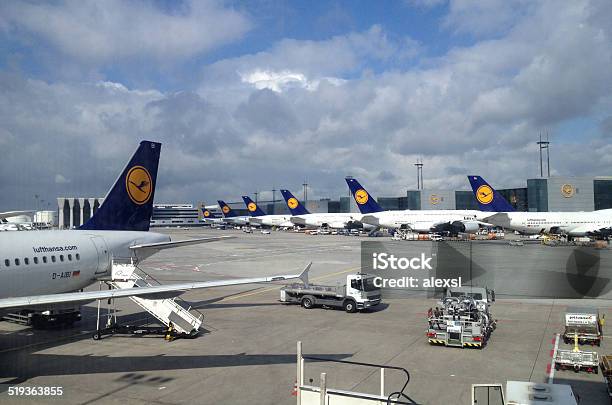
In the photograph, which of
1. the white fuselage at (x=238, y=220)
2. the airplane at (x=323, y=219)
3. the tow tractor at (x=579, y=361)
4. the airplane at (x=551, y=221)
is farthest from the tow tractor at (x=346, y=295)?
the white fuselage at (x=238, y=220)

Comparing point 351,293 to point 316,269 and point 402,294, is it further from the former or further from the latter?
point 316,269

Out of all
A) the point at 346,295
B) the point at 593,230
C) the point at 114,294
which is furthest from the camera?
the point at 593,230

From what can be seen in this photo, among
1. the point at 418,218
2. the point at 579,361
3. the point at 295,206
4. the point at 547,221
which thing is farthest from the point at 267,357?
the point at 295,206

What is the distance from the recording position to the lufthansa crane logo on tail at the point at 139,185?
91.2 ft

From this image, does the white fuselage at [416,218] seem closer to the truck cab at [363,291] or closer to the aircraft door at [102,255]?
the truck cab at [363,291]

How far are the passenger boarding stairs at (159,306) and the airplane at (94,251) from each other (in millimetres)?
861

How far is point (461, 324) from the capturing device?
2153cm

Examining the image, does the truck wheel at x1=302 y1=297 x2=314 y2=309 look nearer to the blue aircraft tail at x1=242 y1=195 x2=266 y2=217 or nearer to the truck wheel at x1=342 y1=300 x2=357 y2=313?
the truck wheel at x1=342 y1=300 x2=357 y2=313

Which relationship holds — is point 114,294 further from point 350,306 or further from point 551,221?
point 551,221

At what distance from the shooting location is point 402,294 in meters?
36.9

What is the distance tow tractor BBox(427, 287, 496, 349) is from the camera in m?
21.2

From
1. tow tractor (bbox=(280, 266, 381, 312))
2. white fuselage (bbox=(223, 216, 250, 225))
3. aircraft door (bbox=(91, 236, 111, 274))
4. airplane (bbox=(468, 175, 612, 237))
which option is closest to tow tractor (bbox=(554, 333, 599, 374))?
tow tractor (bbox=(280, 266, 381, 312))

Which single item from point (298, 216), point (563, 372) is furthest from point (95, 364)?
point (298, 216)

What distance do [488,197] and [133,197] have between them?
7792 cm
